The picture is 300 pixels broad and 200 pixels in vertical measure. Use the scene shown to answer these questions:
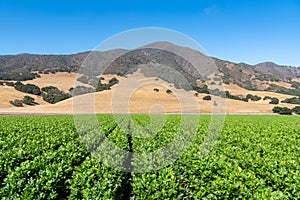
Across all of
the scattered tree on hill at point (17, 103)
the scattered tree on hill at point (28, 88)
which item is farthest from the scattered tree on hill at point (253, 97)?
the scattered tree on hill at point (17, 103)

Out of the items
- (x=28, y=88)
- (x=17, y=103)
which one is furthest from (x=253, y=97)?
(x=28, y=88)

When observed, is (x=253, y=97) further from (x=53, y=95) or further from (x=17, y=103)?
(x=17, y=103)

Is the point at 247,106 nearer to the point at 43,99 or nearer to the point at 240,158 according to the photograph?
the point at 43,99

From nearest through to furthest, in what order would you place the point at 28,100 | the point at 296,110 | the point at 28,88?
1. the point at 296,110
2. the point at 28,100
3. the point at 28,88

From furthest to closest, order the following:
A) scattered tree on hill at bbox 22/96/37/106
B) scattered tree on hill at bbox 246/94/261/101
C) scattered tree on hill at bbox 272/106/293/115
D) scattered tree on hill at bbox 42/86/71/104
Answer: scattered tree on hill at bbox 246/94/261/101 < scattered tree on hill at bbox 42/86/71/104 < scattered tree on hill at bbox 22/96/37/106 < scattered tree on hill at bbox 272/106/293/115

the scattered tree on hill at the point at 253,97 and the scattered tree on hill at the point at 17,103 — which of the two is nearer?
the scattered tree on hill at the point at 17,103

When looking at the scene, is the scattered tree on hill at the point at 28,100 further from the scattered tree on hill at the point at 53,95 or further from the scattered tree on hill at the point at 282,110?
the scattered tree on hill at the point at 282,110

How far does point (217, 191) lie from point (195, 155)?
336cm

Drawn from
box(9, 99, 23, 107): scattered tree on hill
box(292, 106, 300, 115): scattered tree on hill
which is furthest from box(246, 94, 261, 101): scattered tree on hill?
box(9, 99, 23, 107): scattered tree on hill

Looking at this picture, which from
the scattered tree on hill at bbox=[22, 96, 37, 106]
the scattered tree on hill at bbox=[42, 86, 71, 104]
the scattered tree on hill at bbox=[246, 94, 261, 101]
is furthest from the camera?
the scattered tree on hill at bbox=[246, 94, 261, 101]

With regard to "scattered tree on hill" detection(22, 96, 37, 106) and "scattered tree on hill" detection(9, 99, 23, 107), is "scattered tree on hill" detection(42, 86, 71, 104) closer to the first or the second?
"scattered tree on hill" detection(22, 96, 37, 106)

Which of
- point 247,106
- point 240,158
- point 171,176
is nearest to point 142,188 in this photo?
point 171,176

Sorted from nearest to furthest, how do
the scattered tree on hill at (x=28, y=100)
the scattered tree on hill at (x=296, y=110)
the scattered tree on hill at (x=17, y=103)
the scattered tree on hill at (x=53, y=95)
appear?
1. the scattered tree on hill at (x=296, y=110)
2. the scattered tree on hill at (x=17, y=103)
3. the scattered tree on hill at (x=28, y=100)
4. the scattered tree on hill at (x=53, y=95)

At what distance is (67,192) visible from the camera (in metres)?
7.98
